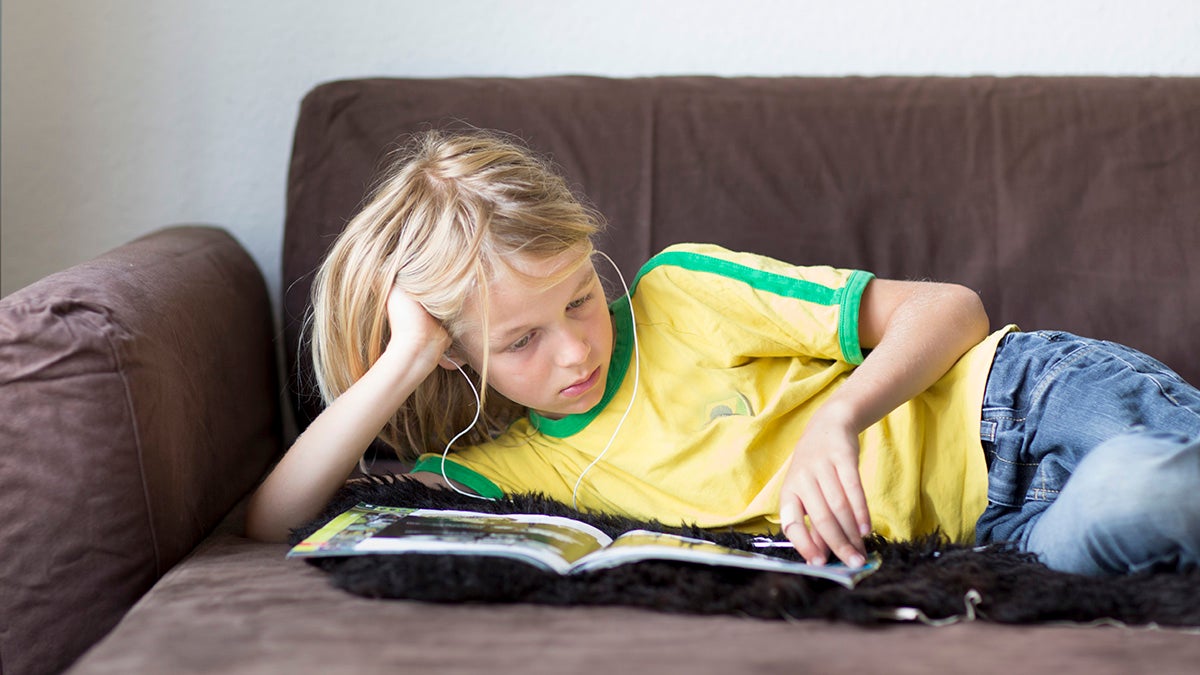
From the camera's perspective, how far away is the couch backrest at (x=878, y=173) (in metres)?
1.30

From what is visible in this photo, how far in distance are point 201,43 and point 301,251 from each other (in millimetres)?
470

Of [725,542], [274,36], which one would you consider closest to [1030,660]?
[725,542]

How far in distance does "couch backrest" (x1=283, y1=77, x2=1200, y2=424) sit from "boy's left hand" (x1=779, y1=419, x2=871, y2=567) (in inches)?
19.8

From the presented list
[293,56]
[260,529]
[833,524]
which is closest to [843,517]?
[833,524]

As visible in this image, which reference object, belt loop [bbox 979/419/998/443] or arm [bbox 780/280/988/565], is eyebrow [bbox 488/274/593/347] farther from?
belt loop [bbox 979/419/998/443]

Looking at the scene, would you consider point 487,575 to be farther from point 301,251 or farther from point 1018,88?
point 1018,88

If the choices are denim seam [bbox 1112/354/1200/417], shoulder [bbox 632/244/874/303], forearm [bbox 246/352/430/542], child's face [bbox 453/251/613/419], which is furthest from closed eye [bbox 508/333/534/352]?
denim seam [bbox 1112/354/1200/417]

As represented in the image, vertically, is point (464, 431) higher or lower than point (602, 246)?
lower

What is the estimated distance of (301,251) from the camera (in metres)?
1.39

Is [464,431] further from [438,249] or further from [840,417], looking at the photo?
[840,417]

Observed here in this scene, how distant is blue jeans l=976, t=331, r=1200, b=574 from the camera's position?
777mm

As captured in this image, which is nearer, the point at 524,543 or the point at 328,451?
the point at 524,543

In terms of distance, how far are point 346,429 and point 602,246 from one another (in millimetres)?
443

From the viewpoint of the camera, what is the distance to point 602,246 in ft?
4.51
